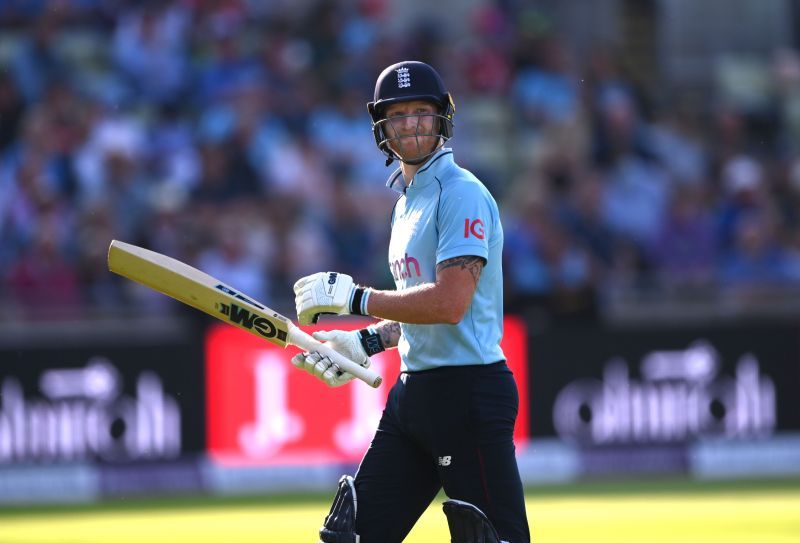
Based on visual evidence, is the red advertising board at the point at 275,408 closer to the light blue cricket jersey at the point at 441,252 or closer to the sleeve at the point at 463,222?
the light blue cricket jersey at the point at 441,252

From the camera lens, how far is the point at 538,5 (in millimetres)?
17281

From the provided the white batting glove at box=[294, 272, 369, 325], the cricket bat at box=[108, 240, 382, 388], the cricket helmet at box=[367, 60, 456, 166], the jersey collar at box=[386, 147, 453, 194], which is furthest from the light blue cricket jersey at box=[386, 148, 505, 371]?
the cricket bat at box=[108, 240, 382, 388]

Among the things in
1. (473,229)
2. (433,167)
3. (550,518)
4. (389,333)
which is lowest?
(550,518)

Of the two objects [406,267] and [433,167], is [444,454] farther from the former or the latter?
[433,167]

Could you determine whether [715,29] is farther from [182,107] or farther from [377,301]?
[377,301]

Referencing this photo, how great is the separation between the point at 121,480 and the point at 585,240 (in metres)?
4.83

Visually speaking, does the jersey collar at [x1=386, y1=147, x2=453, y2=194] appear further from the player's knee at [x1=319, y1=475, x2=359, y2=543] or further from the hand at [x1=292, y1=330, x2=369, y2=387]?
the player's knee at [x1=319, y1=475, x2=359, y2=543]

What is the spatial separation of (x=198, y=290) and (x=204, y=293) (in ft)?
0.08

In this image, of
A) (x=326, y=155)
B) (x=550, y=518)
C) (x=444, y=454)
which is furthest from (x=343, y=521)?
(x=326, y=155)

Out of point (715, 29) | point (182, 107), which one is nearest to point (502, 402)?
point (182, 107)

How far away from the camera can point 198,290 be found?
5.38 m

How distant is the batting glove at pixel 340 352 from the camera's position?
5129 mm

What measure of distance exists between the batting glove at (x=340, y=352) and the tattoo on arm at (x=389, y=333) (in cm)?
2

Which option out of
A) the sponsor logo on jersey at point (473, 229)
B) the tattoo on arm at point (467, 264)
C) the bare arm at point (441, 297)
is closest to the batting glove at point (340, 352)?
the bare arm at point (441, 297)
